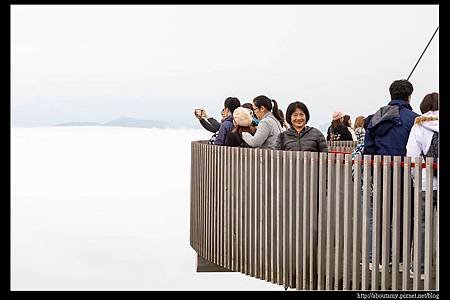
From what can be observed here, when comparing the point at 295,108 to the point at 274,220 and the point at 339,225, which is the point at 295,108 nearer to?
the point at 274,220

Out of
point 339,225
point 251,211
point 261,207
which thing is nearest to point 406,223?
point 339,225

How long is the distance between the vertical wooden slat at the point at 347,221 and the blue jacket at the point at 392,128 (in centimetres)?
67

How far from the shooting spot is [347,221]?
6.74 metres

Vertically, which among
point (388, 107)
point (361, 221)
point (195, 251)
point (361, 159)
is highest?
point (388, 107)

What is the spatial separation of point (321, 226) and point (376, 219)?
2.53 ft

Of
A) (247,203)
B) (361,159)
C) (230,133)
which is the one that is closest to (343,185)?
(361,159)

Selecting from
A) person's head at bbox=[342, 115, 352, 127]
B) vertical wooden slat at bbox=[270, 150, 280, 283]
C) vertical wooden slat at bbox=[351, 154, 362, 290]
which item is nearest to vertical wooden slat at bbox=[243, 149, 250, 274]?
vertical wooden slat at bbox=[270, 150, 280, 283]

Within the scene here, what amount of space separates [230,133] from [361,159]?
8.65 feet

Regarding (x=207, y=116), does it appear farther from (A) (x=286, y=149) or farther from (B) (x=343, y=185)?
(B) (x=343, y=185)

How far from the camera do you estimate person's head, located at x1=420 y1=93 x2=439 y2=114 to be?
266 inches

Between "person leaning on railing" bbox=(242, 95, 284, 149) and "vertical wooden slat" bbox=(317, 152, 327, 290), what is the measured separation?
1.22 metres

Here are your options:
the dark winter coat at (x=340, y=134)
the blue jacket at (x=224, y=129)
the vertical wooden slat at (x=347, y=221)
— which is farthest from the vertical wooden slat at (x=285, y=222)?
the dark winter coat at (x=340, y=134)

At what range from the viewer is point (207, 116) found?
1175cm

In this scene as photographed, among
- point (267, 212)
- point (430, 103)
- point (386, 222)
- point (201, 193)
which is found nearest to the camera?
point (386, 222)
